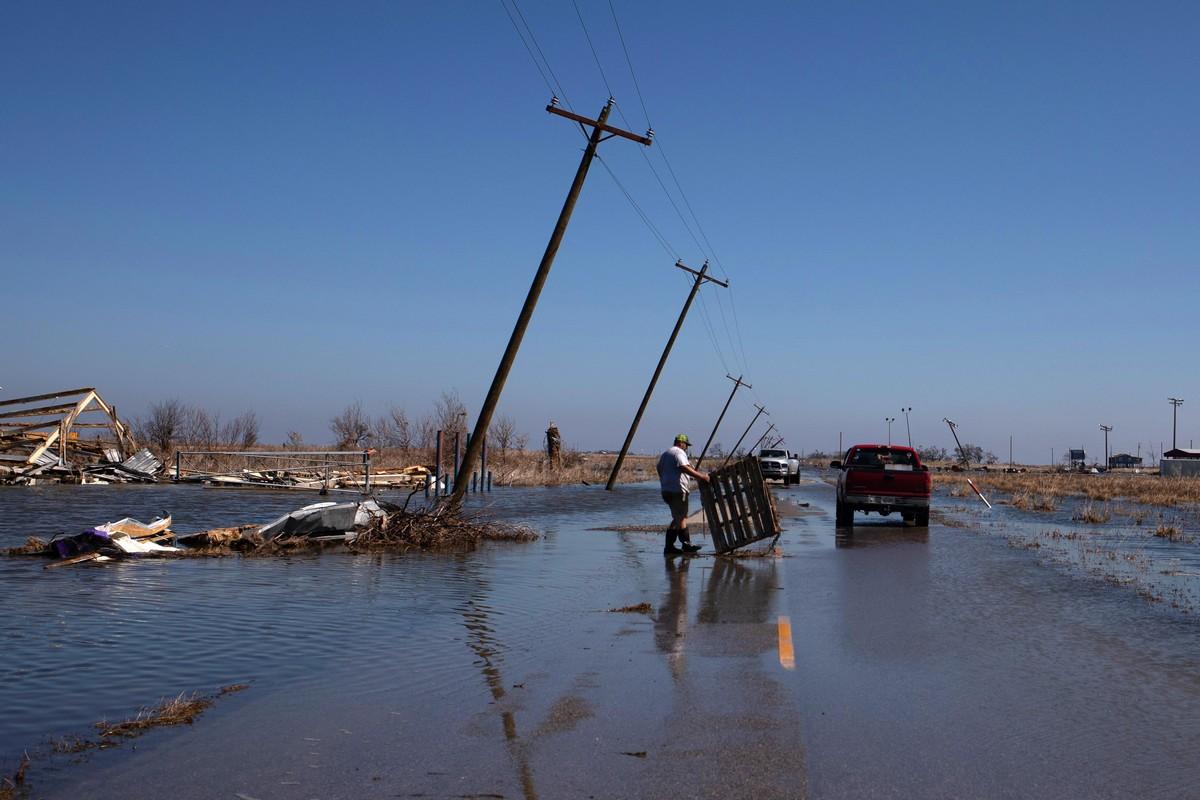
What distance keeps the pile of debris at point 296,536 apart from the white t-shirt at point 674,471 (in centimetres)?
352

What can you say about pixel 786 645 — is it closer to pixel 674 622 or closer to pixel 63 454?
pixel 674 622

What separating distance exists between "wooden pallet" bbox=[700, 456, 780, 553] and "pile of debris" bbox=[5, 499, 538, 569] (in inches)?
164

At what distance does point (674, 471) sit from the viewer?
17.5 m

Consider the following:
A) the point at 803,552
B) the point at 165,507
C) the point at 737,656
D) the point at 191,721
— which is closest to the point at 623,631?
the point at 737,656

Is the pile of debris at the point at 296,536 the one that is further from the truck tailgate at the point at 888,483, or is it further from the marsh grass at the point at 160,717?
the truck tailgate at the point at 888,483

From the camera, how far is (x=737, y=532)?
1739cm

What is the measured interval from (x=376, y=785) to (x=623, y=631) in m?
4.86

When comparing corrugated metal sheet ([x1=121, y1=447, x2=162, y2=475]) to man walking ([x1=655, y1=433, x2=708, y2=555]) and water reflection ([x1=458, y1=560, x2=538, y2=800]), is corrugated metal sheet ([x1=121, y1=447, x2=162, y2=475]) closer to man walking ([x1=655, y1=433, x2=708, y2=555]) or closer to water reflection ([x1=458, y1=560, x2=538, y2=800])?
man walking ([x1=655, y1=433, x2=708, y2=555])

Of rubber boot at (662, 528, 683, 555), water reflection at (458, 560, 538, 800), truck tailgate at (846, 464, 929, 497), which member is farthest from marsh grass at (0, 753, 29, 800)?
truck tailgate at (846, 464, 929, 497)

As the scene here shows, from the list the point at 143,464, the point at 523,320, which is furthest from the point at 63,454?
the point at 523,320

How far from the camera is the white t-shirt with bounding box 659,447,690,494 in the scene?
1739cm

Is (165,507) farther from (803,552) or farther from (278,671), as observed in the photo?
(278,671)

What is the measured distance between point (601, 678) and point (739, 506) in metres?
9.96

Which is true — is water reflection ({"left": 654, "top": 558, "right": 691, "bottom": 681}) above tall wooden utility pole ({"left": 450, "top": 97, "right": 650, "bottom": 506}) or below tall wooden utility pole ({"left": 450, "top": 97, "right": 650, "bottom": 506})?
below
